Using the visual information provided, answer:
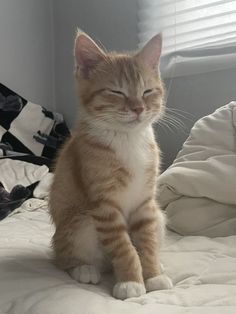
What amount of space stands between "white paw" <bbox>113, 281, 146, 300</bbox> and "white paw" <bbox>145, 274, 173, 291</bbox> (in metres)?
0.04

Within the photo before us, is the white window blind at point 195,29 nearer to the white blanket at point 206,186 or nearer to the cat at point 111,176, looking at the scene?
the white blanket at point 206,186

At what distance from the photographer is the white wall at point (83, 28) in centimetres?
229

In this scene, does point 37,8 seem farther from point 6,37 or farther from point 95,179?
point 95,179

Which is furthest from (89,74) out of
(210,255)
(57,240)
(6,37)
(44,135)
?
(6,37)

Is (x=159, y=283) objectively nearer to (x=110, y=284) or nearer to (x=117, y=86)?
(x=110, y=284)

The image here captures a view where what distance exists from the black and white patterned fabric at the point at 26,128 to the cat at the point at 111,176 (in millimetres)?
1181

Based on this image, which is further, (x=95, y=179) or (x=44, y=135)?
(x=44, y=135)

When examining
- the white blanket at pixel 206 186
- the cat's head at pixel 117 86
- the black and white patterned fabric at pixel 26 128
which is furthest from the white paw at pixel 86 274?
the black and white patterned fabric at pixel 26 128

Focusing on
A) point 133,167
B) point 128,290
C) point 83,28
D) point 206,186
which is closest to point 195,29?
point 83,28

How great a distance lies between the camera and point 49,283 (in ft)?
3.05

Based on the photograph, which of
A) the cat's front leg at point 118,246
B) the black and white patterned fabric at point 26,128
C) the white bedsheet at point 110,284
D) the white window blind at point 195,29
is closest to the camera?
the white bedsheet at point 110,284

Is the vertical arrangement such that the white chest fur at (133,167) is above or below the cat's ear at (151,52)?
below

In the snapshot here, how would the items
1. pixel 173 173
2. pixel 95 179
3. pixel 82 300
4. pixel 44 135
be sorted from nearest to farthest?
1. pixel 82 300
2. pixel 95 179
3. pixel 173 173
4. pixel 44 135

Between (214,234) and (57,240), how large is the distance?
49cm
